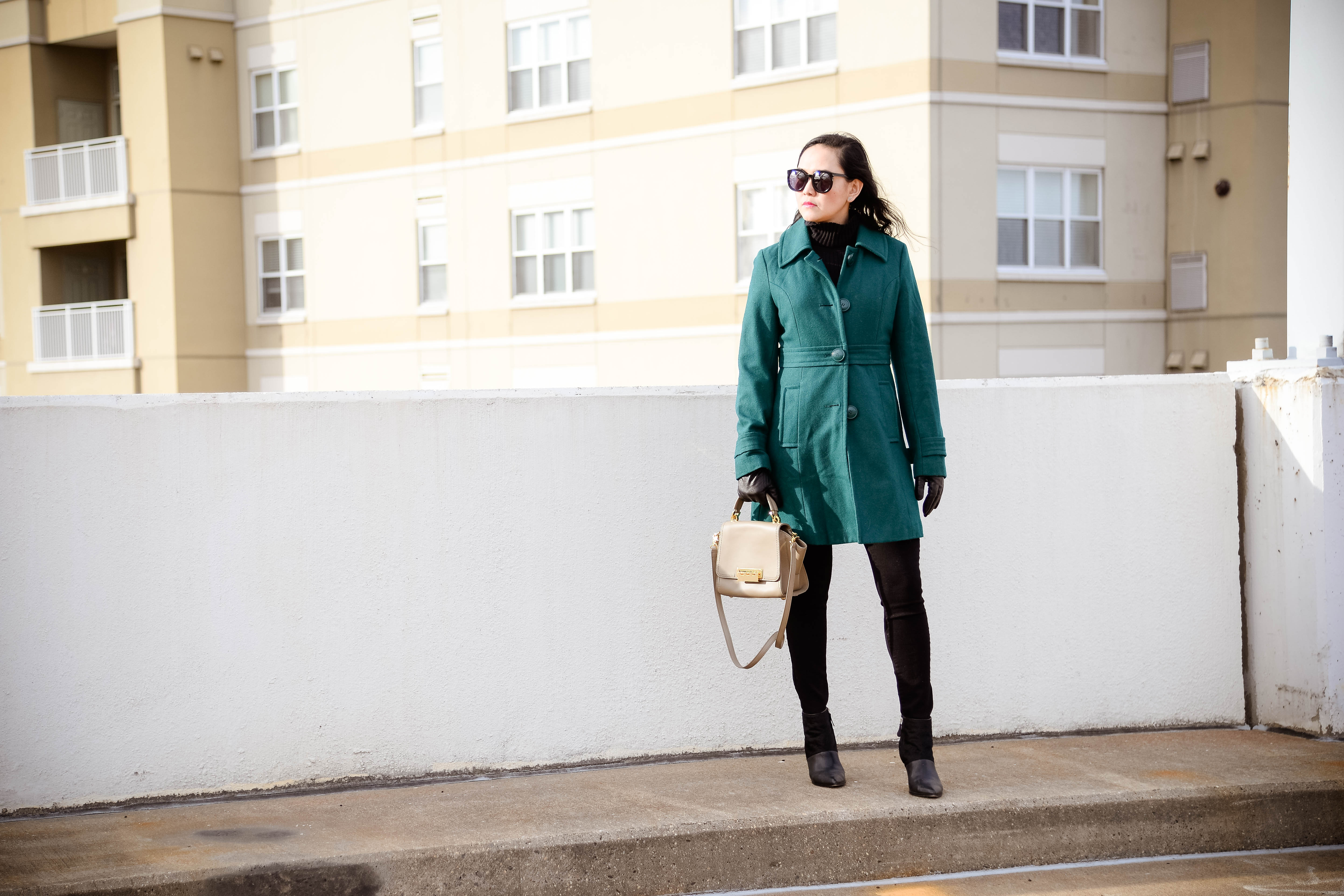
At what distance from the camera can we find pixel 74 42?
28562 mm

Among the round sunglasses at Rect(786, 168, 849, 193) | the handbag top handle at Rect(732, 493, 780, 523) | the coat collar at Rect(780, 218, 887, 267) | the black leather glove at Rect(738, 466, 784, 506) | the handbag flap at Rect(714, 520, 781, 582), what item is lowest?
the handbag flap at Rect(714, 520, 781, 582)

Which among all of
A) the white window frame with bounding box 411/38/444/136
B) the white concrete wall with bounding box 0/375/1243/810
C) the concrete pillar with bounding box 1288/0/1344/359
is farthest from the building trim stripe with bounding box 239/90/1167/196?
the white concrete wall with bounding box 0/375/1243/810

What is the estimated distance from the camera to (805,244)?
3.72 m

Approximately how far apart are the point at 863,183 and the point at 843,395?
2.18 ft

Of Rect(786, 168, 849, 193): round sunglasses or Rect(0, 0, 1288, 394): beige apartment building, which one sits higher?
Rect(0, 0, 1288, 394): beige apartment building

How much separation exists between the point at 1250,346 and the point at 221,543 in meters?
20.4

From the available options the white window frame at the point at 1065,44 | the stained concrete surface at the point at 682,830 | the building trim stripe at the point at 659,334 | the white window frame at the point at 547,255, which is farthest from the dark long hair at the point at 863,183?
the white window frame at the point at 547,255

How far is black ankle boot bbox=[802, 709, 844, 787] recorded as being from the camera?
12.7 feet

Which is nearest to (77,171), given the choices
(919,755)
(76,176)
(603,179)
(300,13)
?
(76,176)

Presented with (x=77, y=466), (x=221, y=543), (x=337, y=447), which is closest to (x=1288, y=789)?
(x=337, y=447)

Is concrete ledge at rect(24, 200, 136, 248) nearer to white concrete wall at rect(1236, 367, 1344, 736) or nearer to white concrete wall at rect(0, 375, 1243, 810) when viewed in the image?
white concrete wall at rect(0, 375, 1243, 810)

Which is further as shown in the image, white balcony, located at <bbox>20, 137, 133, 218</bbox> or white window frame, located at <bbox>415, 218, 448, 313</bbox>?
white balcony, located at <bbox>20, 137, 133, 218</bbox>

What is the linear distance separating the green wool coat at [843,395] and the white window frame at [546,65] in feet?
65.5

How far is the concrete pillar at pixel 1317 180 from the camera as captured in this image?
4.77 metres
